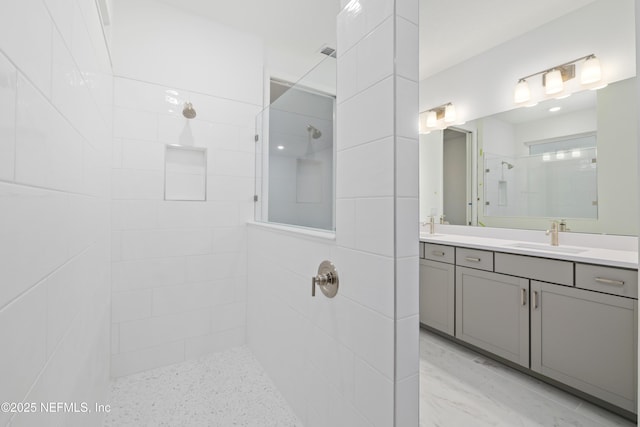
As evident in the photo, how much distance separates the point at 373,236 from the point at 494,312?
1599 millimetres

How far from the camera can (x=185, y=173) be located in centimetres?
197

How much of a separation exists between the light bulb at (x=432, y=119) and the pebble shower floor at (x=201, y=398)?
2.87 m

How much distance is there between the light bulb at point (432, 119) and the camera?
2.93 m

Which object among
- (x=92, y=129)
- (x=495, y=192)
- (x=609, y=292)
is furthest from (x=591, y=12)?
(x=92, y=129)

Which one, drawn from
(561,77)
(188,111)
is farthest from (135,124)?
(561,77)

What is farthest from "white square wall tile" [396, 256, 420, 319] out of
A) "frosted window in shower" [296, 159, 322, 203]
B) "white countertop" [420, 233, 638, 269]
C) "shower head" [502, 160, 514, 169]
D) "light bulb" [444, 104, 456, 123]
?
"light bulb" [444, 104, 456, 123]

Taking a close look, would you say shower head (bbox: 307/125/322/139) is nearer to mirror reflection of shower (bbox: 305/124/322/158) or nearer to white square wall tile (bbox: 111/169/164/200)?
mirror reflection of shower (bbox: 305/124/322/158)

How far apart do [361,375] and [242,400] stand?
1.00 meters

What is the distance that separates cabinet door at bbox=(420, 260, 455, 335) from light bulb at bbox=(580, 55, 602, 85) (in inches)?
63.9

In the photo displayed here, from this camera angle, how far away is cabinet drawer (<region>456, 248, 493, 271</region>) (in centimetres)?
191

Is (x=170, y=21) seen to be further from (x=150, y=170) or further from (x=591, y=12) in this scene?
(x=591, y=12)

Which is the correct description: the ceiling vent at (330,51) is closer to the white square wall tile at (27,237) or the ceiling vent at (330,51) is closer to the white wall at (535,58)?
the white square wall tile at (27,237)

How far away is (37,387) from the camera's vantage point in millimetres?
500

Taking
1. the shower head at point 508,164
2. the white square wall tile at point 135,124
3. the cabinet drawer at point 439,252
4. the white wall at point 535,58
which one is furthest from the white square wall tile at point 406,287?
the white wall at point 535,58
